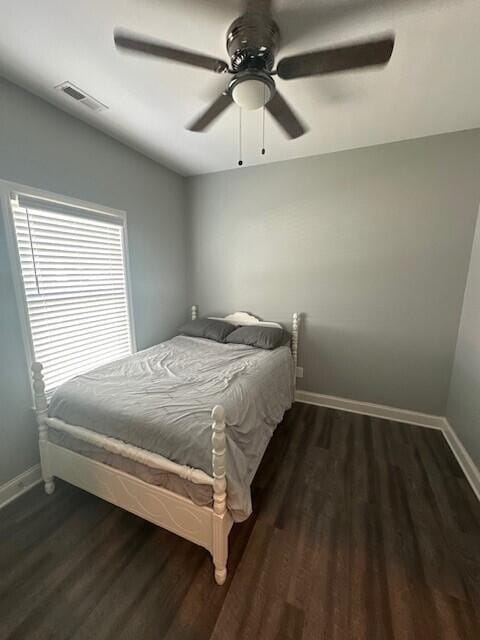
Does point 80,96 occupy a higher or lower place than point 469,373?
higher

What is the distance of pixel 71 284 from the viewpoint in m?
2.09

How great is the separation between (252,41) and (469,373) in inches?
106

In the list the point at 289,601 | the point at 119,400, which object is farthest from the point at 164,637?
the point at 119,400

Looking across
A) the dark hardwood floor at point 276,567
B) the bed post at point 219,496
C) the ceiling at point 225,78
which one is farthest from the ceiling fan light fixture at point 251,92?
the dark hardwood floor at point 276,567

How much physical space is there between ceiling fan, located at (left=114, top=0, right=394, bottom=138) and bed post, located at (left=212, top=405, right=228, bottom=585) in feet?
5.21

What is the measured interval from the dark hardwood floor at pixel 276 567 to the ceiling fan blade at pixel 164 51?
249cm

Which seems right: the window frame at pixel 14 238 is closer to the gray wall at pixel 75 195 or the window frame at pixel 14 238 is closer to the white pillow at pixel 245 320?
the gray wall at pixel 75 195

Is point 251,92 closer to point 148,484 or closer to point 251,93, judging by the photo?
point 251,93

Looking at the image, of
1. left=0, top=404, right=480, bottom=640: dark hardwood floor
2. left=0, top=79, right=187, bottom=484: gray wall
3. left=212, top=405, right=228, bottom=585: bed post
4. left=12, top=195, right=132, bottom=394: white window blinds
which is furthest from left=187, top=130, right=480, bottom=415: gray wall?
left=212, top=405, right=228, bottom=585: bed post

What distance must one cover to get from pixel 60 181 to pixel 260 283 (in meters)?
2.07

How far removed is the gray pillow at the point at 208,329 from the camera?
117 inches

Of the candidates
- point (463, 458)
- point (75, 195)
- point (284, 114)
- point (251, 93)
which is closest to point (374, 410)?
point (463, 458)

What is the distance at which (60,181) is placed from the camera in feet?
6.41

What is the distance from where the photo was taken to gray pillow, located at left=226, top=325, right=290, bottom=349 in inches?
105
